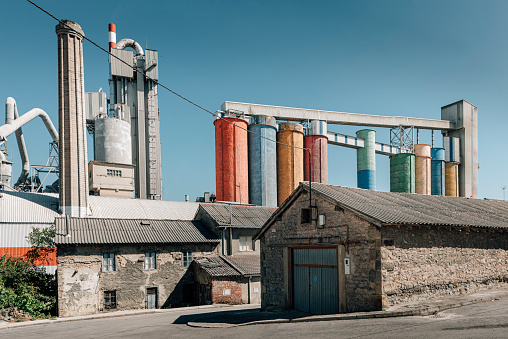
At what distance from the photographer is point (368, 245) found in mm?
13406

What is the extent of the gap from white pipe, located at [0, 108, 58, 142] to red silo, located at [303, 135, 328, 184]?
1216 inches

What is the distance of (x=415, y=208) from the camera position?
55.4ft

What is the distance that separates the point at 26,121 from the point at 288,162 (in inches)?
1173

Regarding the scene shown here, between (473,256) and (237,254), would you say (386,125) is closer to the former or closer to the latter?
(237,254)

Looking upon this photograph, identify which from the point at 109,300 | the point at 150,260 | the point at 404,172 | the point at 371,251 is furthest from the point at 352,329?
the point at 404,172

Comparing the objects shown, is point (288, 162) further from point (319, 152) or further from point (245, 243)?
point (245, 243)

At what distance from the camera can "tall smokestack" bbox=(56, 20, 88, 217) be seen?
31281mm

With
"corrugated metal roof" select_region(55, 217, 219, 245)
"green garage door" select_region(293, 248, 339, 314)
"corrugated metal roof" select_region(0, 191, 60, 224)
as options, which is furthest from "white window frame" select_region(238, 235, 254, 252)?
"corrugated metal roof" select_region(0, 191, 60, 224)

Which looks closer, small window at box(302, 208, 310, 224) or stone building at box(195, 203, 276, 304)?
small window at box(302, 208, 310, 224)

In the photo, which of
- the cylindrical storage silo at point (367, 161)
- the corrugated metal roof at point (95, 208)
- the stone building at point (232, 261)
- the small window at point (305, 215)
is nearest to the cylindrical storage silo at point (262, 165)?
the corrugated metal roof at point (95, 208)

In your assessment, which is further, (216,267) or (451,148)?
(451,148)

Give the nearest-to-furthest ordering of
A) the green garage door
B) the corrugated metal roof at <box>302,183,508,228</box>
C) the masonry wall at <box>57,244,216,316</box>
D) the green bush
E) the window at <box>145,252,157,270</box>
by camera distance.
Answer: the corrugated metal roof at <box>302,183,508,228</box>
the green garage door
the green bush
the masonry wall at <box>57,244,216,316</box>
the window at <box>145,252,157,270</box>

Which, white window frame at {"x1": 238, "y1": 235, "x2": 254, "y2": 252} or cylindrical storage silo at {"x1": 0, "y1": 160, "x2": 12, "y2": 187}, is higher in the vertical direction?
cylindrical storage silo at {"x1": 0, "y1": 160, "x2": 12, "y2": 187}

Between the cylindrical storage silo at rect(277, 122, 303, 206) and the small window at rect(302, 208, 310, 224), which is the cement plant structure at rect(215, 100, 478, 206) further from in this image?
the small window at rect(302, 208, 310, 224)
